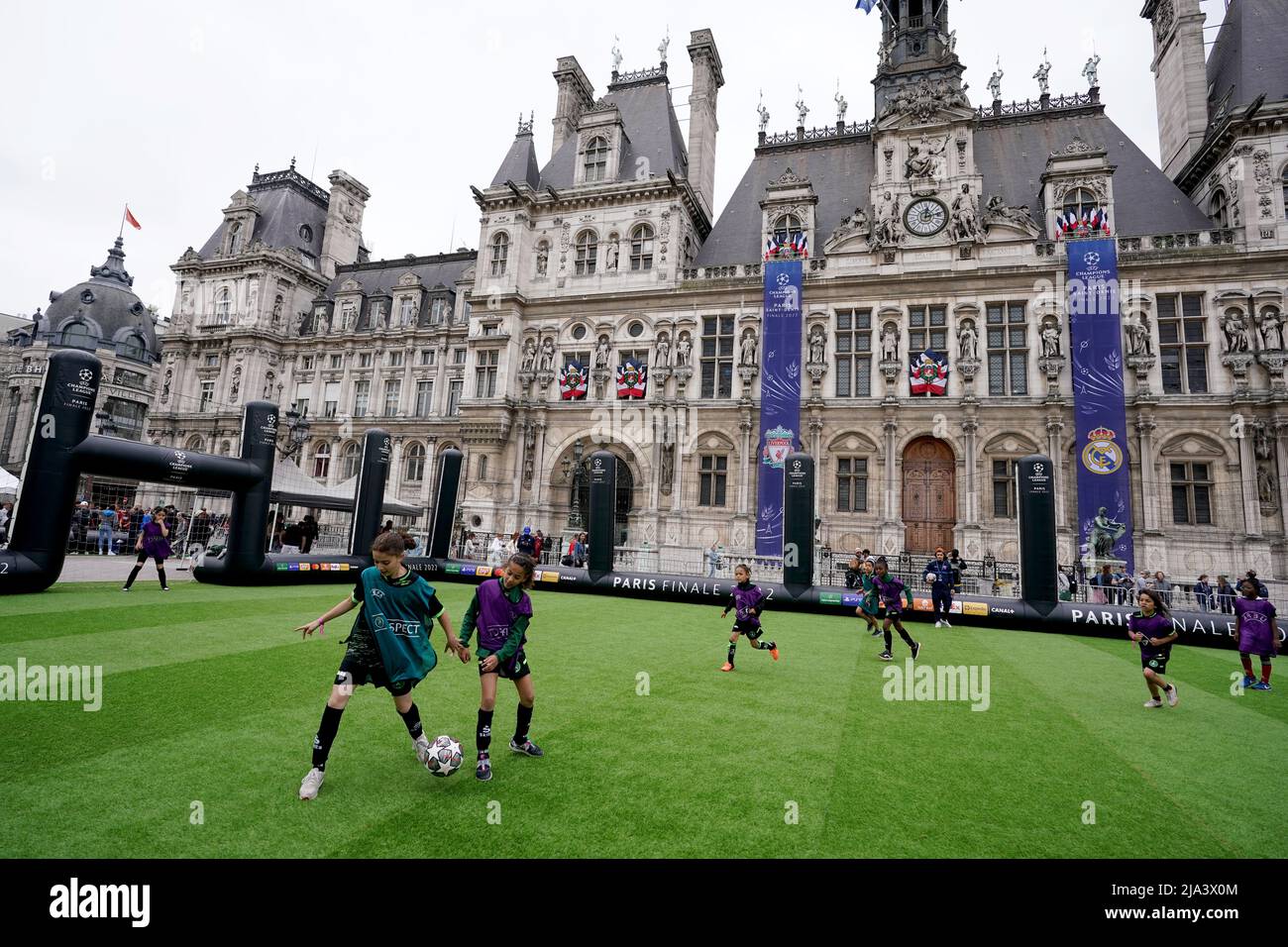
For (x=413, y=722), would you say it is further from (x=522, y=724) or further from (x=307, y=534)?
(x=307, y=534)

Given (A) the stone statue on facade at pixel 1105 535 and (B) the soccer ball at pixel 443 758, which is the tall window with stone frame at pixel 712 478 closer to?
(A) the stone statue on facade at pixel 1105 535

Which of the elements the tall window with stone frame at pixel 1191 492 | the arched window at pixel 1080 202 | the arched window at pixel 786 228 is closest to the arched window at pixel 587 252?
the arched window at pixel 786 228

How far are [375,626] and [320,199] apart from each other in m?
53.1

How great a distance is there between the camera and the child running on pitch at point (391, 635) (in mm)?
4652

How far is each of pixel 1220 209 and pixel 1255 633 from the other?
2440 cm

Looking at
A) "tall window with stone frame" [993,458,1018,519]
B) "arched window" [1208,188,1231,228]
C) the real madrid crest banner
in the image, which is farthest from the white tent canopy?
"arched window" [1208,188,1231,228]

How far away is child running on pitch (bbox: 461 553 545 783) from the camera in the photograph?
5.07 meters

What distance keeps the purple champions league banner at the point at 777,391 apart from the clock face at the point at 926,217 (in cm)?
506

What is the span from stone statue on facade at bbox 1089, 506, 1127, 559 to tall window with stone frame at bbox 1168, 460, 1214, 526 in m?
2.44

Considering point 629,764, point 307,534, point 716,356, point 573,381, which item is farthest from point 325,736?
point 573,381

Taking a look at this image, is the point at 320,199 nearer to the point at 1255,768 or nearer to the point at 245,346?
the point at 245,346

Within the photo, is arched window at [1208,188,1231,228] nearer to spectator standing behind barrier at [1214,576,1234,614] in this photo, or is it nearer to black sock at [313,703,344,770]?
spectator standing behind barrier at [1214,576,1234,614]

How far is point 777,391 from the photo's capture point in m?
26.4

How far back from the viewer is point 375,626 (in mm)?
4672
